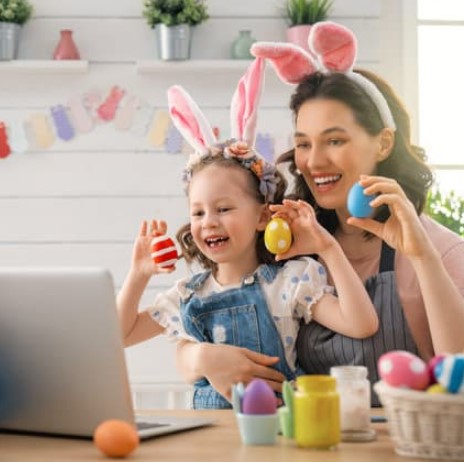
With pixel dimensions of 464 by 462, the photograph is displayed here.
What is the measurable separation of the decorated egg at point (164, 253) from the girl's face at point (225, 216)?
0.06 m

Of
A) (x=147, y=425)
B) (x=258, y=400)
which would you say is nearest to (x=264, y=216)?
(x=147, y=425)

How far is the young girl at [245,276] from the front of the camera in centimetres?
210

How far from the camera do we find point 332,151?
2309 mm

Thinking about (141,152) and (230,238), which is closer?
(230,238)

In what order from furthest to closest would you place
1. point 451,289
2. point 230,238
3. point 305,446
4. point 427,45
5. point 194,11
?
point 427,45
point 194,11
point 230,238
point 451,289
point 305,446

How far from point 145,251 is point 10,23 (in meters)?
1.51

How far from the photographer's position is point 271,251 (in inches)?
84.3

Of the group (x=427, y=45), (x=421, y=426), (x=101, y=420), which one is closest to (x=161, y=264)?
(x=101, y=420)

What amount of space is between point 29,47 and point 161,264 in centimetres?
166

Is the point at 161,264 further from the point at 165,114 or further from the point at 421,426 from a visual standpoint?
the point at 165,114

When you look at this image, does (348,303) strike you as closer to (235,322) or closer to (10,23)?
(235,322)

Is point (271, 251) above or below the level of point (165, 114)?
below

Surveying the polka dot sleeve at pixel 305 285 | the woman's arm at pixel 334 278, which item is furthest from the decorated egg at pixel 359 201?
the polka dot sleeve at pixel 305 285

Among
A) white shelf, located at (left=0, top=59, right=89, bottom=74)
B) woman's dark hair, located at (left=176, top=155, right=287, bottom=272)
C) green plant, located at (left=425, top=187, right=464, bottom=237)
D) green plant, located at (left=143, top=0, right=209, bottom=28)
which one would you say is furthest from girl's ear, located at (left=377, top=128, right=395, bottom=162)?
white shelf, located at (left=0, top=59, right=89, bottom=74)
